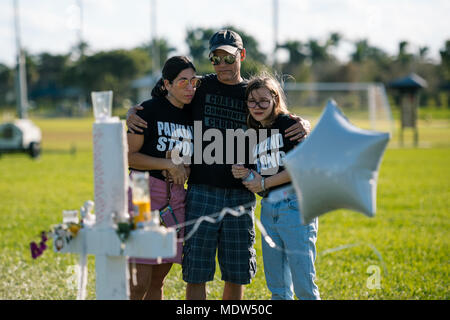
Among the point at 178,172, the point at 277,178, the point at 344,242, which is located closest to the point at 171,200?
the point at 178,172

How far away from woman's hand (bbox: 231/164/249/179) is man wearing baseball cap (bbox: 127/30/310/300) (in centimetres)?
18

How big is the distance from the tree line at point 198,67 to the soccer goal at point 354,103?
13732 millimetres

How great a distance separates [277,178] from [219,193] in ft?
1.35

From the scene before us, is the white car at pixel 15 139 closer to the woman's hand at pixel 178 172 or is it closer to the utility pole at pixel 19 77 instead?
the utility pole at pixel 19 77

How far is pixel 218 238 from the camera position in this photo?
3348 millimetres

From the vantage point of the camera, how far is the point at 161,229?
228cm

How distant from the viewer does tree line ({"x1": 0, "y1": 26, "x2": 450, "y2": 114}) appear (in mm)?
58831

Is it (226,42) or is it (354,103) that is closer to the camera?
(226,42)

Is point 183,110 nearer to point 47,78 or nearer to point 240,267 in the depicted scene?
point 240,267

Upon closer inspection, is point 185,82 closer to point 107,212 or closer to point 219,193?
point 219,193

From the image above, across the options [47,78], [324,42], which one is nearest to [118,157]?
[324,42]

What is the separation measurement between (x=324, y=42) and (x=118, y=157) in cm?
9068

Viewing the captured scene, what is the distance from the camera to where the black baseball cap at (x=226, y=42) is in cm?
322

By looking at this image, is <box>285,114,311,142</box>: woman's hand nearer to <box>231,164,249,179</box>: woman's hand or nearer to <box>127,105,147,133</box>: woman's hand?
<box>231,164,249,179</box>: woman's hand
